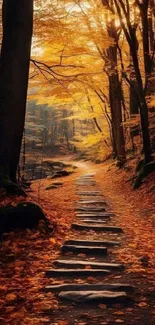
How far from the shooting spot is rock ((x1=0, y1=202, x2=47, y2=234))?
596 cm

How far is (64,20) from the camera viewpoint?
37.4 ft

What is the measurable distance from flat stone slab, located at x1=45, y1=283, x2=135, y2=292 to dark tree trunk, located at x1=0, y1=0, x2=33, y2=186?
132 inches

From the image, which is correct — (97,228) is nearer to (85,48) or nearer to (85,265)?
(85,265)

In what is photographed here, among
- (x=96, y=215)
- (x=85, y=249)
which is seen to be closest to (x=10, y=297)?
(x=85, y=249)

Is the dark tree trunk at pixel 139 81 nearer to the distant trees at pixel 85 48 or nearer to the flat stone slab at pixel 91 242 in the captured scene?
the distant trees at pixel 85 48

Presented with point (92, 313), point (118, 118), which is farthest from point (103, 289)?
point (118, 118)

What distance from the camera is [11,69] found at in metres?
7.31

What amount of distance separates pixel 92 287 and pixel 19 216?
2.43 meters

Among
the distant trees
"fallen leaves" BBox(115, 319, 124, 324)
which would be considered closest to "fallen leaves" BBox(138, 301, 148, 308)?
"fallen leaves" BBox(115, 319, 124, 324)

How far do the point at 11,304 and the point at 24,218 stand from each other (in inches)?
97.7

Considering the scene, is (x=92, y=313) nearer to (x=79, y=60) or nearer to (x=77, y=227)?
(x=77, y=227)

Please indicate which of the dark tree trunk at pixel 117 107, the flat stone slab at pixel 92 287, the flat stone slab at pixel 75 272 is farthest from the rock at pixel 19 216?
the dark tree trunk at pixel 117 107

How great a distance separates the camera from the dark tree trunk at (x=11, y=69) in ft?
23.7

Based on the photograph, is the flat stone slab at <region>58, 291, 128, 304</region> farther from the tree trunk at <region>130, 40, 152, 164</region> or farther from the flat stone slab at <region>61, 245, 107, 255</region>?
the tree trunk at <region>130, 40, 152, 164</region>
